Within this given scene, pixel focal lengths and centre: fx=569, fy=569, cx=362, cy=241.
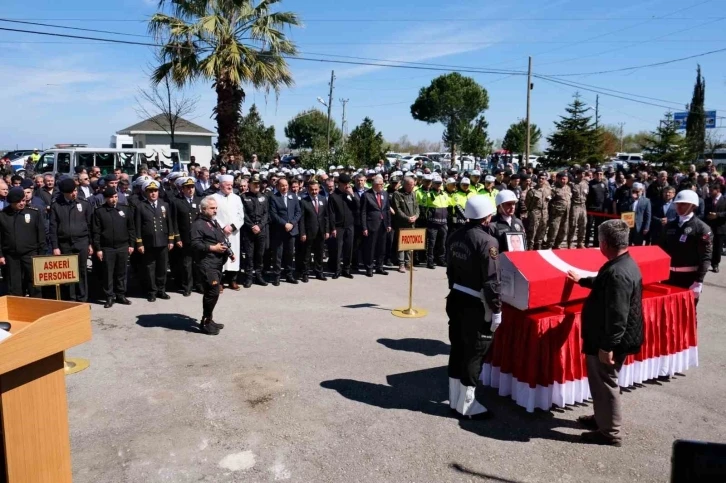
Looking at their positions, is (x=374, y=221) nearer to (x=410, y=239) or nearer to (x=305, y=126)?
(x=410, y=239)

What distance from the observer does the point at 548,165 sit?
132ft

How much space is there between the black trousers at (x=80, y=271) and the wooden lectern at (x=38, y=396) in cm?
584

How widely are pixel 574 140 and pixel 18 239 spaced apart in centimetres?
3729

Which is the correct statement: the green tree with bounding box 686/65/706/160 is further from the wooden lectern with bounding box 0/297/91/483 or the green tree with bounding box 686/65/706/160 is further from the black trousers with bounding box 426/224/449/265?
the wooden lectern with bounding box 0/297/91/483

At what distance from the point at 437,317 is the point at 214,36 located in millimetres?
12930

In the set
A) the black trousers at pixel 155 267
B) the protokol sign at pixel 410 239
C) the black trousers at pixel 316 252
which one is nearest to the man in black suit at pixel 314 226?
the black trousers at pixel 316 252

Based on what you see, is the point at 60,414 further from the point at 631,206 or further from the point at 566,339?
the point at 631,206

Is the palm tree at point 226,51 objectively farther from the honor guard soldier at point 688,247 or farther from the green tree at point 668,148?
the green tree at point 668,148

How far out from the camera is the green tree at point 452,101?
5838 centimetres

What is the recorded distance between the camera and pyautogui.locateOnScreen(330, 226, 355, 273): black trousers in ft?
37.2

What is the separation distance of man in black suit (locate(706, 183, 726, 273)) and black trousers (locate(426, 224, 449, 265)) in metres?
5.95

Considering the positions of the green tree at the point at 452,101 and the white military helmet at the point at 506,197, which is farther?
the green tree at the point at 452,101

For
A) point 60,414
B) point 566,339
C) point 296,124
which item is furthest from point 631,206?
point 296,124

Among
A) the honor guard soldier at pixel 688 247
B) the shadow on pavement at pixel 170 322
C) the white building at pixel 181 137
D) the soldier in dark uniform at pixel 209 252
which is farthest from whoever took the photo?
the white building at pixel 181 137
